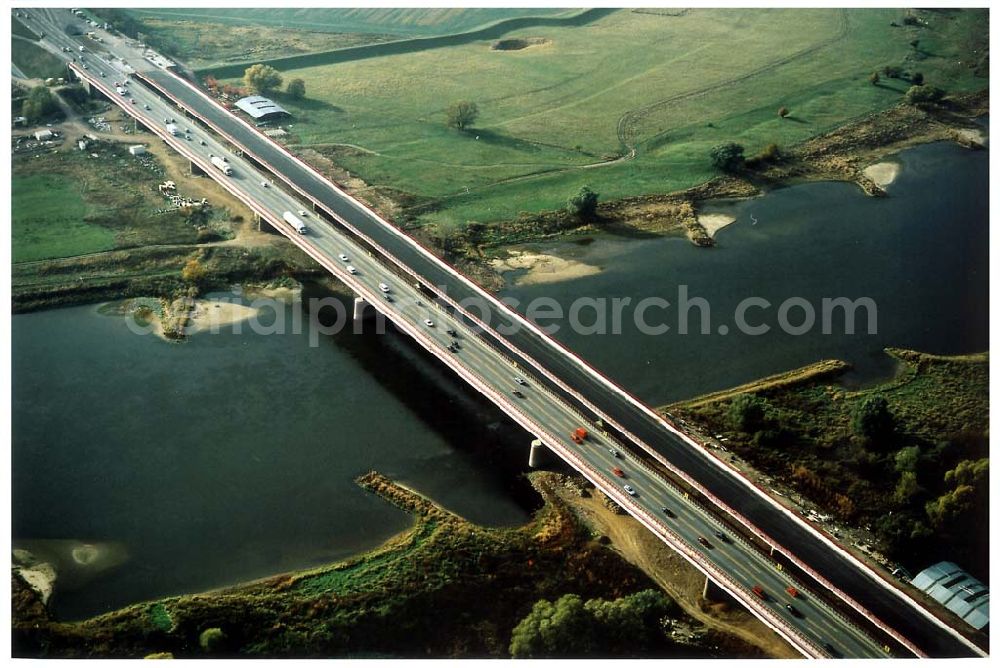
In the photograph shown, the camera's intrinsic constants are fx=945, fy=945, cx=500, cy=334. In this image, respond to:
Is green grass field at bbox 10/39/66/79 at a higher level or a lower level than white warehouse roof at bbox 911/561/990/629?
higher

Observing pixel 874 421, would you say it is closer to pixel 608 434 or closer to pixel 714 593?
pixel 608 434

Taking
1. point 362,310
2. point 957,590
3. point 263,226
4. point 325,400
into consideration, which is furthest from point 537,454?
point 263,226

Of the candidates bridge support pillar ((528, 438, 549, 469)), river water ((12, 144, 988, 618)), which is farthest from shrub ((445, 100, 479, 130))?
bridge support pillar ((528, 438, 549, 469))

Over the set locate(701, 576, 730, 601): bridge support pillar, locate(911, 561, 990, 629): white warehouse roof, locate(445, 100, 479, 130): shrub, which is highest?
locate(445, 100, 479, 130): shrub

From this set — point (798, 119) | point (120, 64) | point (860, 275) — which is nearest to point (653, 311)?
point (860, 275)

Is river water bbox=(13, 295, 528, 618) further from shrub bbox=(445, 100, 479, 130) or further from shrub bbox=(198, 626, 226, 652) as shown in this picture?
shrub bbox=(445, 100, 479, 130)

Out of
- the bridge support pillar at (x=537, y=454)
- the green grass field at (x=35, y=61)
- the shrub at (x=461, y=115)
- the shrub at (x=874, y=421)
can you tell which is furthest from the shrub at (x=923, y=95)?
the green grass field at (x=35, y=61)
